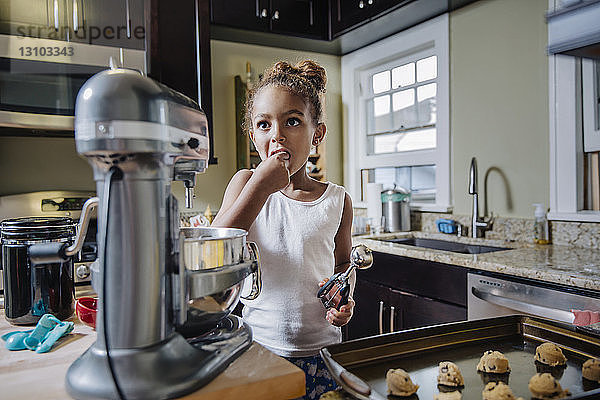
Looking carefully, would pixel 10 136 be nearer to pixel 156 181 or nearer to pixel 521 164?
pixel 156 181

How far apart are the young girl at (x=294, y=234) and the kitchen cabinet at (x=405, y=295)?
82 centimetres

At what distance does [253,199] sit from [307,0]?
7.58 ft

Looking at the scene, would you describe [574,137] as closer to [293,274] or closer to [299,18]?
[293,274]

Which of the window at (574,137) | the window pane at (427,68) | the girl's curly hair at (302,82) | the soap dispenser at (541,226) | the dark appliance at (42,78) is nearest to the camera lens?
the girl's curly hair at (302,82)

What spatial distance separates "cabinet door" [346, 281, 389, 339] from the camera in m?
2.29

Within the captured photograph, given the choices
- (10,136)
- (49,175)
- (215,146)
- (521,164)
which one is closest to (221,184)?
(215,146)

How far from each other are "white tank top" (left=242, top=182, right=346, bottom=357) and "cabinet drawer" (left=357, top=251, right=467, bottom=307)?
2.75ft

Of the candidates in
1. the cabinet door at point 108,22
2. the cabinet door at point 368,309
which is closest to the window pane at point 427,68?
the cabinet door at point 368,309

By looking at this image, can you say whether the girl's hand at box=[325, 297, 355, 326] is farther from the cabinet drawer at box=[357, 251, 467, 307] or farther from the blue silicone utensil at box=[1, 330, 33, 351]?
the cabinet drawer at box=[357, 251, 467, 307]

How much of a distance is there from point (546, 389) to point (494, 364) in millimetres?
113

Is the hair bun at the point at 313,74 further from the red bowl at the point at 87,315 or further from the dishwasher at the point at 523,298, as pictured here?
the dishwasher at the point at 523,298

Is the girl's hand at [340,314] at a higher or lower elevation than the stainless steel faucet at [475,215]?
lower

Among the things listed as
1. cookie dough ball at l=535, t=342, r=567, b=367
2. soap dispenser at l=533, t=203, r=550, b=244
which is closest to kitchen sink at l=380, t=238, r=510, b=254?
soap dispenser at l=533, t=203, r=550, b=244

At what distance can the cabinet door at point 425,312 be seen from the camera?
1.92 metres
